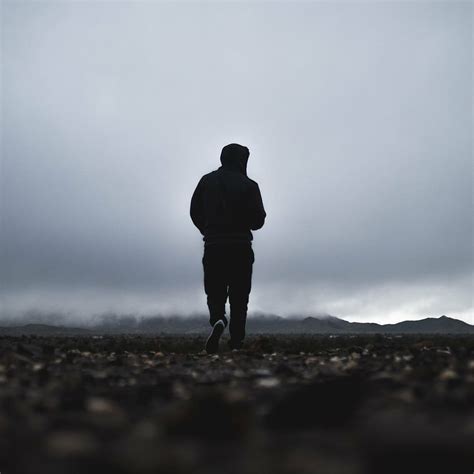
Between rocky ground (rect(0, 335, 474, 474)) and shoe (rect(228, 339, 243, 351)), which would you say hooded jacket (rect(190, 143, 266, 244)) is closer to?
shoe (rect(228, 339, 243, 351))

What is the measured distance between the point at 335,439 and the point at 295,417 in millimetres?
527

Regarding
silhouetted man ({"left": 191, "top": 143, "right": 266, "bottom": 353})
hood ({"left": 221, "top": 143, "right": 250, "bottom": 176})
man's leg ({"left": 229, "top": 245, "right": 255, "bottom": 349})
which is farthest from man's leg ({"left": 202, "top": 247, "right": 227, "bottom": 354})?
hood ({"left": 221, "top": 143, "right": 250, "bottom": 176})

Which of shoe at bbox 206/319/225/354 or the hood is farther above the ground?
the hood

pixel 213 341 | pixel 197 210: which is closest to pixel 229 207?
pixel 197 210

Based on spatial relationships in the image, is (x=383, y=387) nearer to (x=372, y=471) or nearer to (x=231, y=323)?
(x=372, y=471)

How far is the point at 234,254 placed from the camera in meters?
11.4

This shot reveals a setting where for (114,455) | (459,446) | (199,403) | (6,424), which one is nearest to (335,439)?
(459,446)

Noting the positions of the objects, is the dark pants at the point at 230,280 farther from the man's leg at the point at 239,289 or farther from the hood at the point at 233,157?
the hood at the point at 233,157

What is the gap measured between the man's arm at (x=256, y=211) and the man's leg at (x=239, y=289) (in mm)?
516

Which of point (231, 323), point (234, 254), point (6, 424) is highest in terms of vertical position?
point (234, 254)

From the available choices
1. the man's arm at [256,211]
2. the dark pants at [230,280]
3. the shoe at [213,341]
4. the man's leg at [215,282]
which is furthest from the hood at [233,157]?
the shoe at [213,341]

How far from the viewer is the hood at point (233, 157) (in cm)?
1234

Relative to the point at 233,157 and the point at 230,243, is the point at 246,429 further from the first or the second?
the point at 233,157

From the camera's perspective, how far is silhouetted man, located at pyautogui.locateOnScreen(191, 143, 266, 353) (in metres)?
11.4
